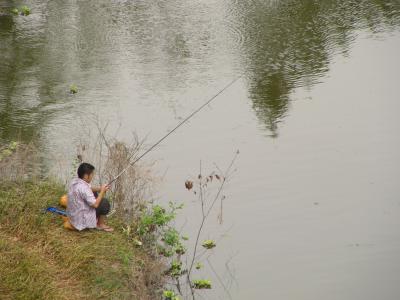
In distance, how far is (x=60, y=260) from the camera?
23.8ft

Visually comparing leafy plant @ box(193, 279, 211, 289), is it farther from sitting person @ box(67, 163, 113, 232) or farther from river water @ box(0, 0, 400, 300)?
sitting person @ box(67, 163, 113, 232)

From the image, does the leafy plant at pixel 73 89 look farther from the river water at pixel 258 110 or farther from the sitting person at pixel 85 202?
the sitting person at pixel 85 202

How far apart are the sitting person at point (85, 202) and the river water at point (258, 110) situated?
5.34 ft

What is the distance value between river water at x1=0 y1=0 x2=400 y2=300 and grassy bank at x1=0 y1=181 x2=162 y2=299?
125cm

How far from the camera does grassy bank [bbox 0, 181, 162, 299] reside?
6637 millimetres

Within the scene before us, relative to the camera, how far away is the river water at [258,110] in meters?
8.51

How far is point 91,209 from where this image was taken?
25.6ft

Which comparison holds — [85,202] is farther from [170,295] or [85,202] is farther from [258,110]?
[258,110]

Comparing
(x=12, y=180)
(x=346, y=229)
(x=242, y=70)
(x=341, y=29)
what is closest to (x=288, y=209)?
(x=346, y=229)

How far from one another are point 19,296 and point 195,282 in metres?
2.24

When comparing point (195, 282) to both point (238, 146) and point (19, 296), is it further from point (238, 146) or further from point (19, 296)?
point (238, 146)

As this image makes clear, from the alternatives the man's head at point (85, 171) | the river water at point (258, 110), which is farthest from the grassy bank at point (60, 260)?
the river water at point (258, 110)

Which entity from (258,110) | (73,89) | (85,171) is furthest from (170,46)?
(85,171)

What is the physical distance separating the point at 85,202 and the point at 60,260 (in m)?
0.79
